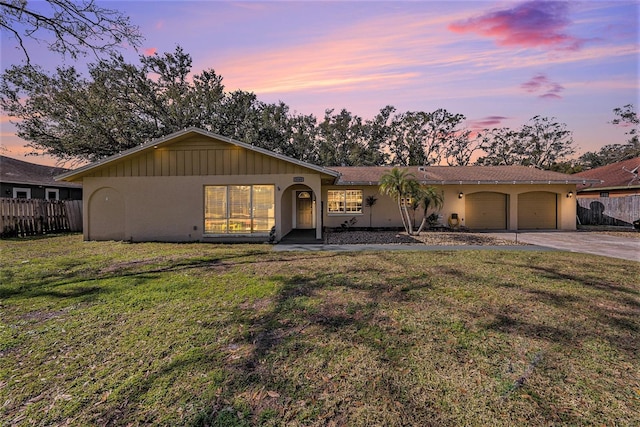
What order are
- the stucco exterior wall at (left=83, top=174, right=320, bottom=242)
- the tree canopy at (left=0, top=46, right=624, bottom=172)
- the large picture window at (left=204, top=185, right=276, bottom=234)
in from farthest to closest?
the tree canopy at (left=0, top=46, right=624, bottom=172) < the large picture window at (left=204, top=185, right=276, bottom=234) < the stucco exterior wall at (left=83, top=174, right=320, bottom=242)

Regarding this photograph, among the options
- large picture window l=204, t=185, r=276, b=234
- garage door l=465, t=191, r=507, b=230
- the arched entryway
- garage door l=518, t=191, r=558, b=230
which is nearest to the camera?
large picture window l=204, t=185, r=276, b=234

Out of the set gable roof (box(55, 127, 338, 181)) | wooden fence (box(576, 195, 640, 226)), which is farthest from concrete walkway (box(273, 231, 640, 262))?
wooden fence (box(576, 195, 640, 226))

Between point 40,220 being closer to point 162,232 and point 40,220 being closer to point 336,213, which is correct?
point 162,232

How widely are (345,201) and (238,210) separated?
666cm

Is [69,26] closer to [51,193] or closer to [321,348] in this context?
[321,348]

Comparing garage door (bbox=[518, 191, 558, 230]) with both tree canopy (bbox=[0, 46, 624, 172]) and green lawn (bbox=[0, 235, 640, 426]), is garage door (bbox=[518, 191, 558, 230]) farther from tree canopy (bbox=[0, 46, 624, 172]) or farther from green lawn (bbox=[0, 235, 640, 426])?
tree canopy (bbox=[0, 46, 624, 172])

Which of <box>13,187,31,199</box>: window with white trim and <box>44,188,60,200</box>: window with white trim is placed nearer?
<box>13,187,31,199</box>: window with white trim

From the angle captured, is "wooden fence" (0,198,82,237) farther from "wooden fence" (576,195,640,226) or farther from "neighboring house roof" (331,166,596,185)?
"wooden fence" (576,195,640,226)

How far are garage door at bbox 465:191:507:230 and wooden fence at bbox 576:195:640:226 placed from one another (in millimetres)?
6330

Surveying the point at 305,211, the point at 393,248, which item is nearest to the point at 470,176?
the point at 305,211

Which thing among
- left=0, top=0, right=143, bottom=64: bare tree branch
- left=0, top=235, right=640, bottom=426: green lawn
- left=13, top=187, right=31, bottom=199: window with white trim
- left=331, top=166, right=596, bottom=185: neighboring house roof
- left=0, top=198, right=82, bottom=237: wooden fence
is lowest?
left=0, top=235, right=640, bottom=426: green lawn

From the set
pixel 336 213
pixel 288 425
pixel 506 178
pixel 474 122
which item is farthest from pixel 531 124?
pixel 288 425

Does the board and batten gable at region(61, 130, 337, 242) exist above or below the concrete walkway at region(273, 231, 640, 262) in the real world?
above

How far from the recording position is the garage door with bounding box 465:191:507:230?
16.8 m
